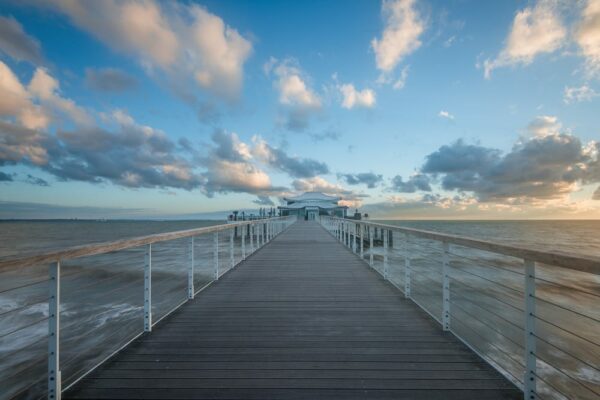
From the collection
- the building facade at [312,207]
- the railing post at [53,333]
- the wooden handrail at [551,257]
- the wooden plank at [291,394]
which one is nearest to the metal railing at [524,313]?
the wooden handrail at [551,257]

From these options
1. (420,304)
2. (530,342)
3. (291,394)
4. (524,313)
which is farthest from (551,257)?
(420,304)

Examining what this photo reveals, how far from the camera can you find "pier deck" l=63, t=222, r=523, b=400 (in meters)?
2.08

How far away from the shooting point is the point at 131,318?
7512 mm

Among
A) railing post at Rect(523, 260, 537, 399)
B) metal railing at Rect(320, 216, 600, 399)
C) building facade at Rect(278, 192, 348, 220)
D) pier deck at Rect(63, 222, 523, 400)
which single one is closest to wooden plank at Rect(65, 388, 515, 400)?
pier deck at Rect(63, 222, 523, 400)

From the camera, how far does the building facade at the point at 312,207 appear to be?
47.2 metres

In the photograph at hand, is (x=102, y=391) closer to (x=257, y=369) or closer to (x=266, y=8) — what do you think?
(x=257, y=369)

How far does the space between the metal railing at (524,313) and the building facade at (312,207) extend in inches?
1227

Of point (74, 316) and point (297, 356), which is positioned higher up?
point (297, 356)

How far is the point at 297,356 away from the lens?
2.52 metres

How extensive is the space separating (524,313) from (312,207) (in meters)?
44.9

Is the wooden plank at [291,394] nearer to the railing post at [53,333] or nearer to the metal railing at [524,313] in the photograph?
the railing post at [53,333]

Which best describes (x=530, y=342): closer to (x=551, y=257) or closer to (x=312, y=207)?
(x=551, y=257)

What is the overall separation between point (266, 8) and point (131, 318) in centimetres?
926

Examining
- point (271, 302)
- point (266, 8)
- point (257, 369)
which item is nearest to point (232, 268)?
point (271, 302)
